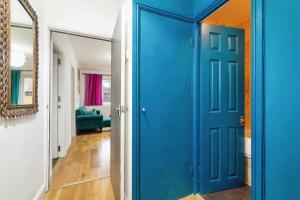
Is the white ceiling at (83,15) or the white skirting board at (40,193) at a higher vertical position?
the white ceiling at (83,15)

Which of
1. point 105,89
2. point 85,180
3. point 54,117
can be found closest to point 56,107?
point 54,117

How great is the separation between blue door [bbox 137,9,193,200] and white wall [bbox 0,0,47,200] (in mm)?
1005

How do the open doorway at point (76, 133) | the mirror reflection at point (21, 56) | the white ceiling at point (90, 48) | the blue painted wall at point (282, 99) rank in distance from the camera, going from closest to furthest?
the blue painted wall at point (282, 99), the mirror reflection at point (21, 56), the open doorway at point (76, 133), the white ceiling at point (90, 48)

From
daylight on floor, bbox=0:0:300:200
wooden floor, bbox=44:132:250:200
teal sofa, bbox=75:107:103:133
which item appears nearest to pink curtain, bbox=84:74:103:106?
teal sofa, bbox=75:107:103:133

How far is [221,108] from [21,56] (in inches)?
83.2

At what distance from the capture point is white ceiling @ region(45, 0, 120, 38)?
2035mm

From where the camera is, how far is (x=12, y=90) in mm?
1326

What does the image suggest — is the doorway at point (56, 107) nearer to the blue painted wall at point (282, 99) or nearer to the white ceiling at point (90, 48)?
the white ceiling at point (90, 48)

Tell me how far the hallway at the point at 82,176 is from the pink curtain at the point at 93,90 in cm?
364

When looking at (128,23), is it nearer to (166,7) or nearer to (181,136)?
(166,7)

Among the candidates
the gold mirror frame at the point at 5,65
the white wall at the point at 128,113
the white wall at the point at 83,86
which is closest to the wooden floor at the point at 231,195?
the white wall at the point at 128,113

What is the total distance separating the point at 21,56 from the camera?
4.82 ft

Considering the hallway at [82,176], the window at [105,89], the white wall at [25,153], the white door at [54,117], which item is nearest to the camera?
the white wall at [25,153]

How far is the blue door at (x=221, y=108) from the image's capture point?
1.93 metres
